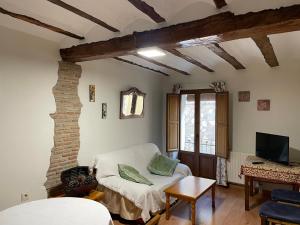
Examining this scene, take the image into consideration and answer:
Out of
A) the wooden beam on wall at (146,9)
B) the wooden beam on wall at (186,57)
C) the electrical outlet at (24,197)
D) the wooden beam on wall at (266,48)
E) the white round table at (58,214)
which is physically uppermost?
the wooden beam on wall at (146,9)

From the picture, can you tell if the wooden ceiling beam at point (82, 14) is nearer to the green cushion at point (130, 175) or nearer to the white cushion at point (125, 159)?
the white cushion at point (125, 159)

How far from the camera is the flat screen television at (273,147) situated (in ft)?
11.7

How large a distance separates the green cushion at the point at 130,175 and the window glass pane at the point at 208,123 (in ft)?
6.11

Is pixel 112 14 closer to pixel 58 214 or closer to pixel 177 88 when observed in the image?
pixel 58 214

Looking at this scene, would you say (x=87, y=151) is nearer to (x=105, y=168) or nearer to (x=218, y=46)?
(x=105, y=168)

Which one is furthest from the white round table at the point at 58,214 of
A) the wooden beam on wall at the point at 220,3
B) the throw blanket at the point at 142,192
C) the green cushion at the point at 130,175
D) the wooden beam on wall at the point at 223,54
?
the wooden beam on wall at the point at 223,54

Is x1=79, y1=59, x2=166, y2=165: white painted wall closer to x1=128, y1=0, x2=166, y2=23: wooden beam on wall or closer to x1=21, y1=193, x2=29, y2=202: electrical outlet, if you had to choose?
x1=21, y1=193, x2=29, y2=202: electrical outlet

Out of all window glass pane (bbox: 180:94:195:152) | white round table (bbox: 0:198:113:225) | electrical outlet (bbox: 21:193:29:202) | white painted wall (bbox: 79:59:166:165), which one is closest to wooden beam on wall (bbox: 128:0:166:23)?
white painted wall (bbox: 79:59:166:165)

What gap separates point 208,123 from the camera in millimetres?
4848

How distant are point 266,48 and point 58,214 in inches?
120

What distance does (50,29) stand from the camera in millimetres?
2684

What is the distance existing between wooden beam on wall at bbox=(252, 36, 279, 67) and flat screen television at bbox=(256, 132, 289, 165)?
1208mm

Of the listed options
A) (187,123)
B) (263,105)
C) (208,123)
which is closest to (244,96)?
(263,105)

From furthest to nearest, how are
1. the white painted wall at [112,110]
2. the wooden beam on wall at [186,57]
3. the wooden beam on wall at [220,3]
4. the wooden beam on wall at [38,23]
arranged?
the white painted wall at [112,110] → the wooden beam on wall at [186,57] → the wooden beam on wall at [38,23] → the wooden beam on wall at [220,3]
